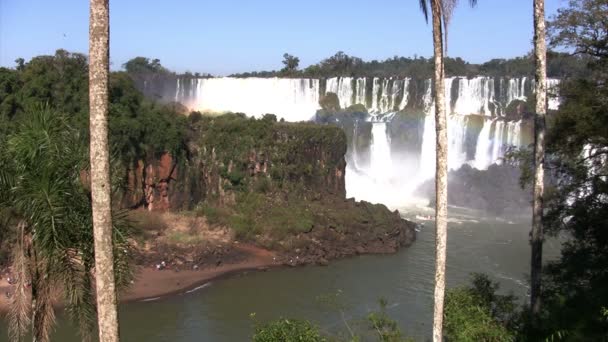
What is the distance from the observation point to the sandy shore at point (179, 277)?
22516 mm

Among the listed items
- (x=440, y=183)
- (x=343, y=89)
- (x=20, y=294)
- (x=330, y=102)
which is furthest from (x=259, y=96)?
(x=20, y=294)

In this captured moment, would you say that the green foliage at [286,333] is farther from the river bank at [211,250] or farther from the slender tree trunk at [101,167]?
the river bank at [211,250]

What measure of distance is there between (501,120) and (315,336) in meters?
37.2

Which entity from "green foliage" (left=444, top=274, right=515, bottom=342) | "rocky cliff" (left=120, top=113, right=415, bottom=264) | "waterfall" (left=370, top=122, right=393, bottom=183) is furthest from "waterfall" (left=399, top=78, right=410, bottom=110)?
"green foliage" (left=444, top=274, right=515, bottom=342)

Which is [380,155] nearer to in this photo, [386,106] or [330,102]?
[386,106]

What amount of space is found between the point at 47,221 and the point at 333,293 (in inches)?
692

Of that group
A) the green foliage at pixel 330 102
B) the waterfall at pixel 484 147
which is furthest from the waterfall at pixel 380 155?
the waterfall at pixel 484 147

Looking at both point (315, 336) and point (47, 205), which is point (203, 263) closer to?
point (315, 336)

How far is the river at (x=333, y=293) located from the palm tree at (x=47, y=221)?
31.4 ft

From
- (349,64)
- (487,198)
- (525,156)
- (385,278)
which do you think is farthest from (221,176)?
(349,64)

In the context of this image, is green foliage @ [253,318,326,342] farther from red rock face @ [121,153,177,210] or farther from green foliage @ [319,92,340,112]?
green foliage @ [319,92,340,112]

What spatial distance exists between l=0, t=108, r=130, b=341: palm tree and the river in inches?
377

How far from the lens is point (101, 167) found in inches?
213

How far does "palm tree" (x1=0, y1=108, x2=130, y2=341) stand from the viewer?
6098 millimetres
